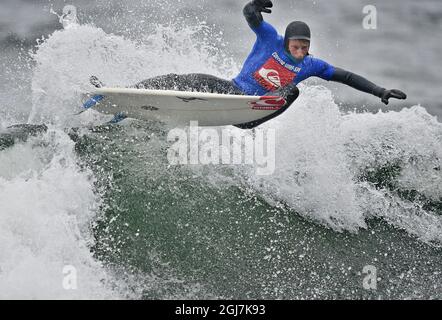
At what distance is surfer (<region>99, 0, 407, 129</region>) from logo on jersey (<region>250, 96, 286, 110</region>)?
2.9 inches

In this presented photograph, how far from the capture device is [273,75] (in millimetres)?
Answer: 6254

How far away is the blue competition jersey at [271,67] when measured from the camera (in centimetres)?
616

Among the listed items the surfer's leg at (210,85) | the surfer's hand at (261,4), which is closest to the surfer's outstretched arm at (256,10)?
the surfer's hand at (261,4)

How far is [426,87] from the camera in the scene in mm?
10812

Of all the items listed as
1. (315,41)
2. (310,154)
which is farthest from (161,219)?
(315,41)

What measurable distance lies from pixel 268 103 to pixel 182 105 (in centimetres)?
89

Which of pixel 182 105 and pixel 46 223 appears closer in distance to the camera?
pixel 46 223

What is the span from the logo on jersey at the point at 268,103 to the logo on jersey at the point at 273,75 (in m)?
0.18

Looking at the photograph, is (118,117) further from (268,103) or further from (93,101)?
Result: (268,103)

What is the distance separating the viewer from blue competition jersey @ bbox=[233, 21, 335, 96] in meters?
6.16

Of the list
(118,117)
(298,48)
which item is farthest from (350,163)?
(118,117)

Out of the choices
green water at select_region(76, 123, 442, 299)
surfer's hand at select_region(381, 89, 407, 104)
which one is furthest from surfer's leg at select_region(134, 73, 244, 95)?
surfer's hand at select_region(381, 89, 407, 104)
